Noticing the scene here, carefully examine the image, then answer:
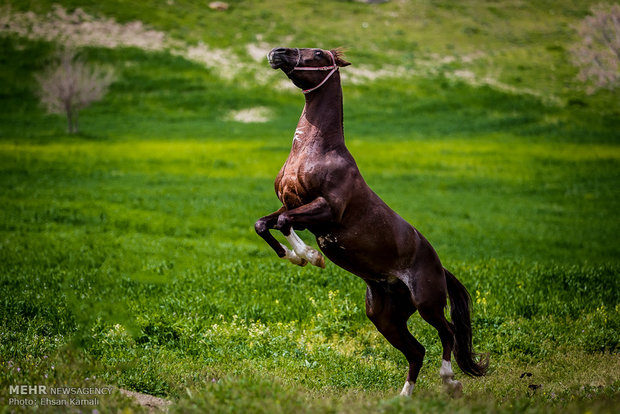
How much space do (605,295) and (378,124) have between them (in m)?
33.8

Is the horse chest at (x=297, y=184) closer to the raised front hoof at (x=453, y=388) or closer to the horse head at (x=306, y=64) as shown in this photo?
the horse head at (x=306, y=64)

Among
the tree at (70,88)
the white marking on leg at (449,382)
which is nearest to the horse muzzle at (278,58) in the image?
the white marking on leg at (449,382)

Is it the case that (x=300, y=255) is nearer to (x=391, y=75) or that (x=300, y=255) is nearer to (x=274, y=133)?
(x=274, y=133)

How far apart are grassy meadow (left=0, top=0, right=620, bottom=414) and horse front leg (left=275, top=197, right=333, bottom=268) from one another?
1257mm

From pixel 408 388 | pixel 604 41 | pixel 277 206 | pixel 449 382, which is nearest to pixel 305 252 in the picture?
pixel 408 388

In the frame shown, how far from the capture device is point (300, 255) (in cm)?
630

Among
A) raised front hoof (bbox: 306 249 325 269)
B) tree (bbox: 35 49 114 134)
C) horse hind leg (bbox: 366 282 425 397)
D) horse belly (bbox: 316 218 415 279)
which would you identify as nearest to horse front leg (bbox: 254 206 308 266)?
raised front hoof (bbox: 306 249 325 269)

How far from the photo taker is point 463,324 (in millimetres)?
7477

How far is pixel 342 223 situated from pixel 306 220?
49 centimetres

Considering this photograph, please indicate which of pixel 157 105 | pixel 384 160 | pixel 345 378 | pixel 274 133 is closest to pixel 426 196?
pixel 384 160

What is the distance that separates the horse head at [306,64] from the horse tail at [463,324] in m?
2.67

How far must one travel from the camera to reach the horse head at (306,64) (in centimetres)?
648

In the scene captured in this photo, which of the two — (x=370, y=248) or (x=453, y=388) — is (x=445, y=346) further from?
(x=370, y=248)

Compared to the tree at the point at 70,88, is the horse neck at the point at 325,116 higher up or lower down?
higher up
